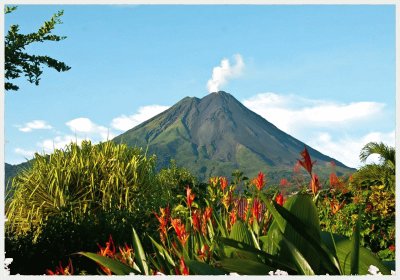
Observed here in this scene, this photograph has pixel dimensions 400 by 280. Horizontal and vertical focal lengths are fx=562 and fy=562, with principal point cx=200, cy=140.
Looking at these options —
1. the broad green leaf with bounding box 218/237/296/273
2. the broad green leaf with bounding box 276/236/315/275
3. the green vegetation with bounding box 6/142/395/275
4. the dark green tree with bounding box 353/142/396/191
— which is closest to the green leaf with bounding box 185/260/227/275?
the green vegetation with bounding box 6/142/395/275

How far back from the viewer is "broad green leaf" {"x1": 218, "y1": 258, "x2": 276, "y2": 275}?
2555 millimetres

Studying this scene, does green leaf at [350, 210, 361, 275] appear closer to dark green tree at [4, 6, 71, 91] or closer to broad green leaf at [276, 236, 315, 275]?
broad green leaf at [276, 236, 315, 275]

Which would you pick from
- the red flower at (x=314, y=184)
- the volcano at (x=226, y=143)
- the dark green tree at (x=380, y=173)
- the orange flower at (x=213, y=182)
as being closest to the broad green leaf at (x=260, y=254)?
the red flower at (x=314, y=184)

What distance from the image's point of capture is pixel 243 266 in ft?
8.43

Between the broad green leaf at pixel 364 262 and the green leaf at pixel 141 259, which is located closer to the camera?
the broad green leaf at pixel 364 262

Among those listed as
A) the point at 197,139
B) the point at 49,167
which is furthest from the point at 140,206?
the point at 197,139

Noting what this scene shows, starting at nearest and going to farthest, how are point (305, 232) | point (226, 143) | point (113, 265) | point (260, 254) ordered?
point (305, 232), point (260, 254), point (113, 265), point (226, 143)

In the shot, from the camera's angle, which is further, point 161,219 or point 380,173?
point 380,173

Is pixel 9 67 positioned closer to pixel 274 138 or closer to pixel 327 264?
pixel 327 264

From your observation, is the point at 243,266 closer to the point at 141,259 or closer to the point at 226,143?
the point at 141,259

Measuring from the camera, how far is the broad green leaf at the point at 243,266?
2.55 metres

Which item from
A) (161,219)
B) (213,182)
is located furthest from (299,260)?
(213,182)

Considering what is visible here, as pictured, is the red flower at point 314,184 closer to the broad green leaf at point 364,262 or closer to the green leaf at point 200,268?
the broad green leaf at point 364,262

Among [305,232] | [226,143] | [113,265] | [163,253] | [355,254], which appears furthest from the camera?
[226,143]
